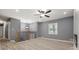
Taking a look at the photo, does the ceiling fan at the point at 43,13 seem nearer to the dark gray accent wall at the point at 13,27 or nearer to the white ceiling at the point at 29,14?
the white ceiling at the point at 29,14

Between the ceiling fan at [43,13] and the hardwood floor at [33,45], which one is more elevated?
the ceiling fan at [43,13]

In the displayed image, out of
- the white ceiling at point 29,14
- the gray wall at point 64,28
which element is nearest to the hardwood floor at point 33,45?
the gray wall at point 64,28

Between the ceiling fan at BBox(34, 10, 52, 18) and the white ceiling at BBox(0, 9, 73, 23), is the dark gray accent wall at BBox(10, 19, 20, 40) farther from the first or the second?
the ceiling fan at BBox(34, 10, 52, 18)

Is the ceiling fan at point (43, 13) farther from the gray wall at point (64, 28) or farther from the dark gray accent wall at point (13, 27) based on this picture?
the dark gray accent wall at point (13, 27)

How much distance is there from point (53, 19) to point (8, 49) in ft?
3.56

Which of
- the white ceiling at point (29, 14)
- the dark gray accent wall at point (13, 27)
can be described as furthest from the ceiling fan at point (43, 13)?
the dark gray accent wall at point (13, 27)

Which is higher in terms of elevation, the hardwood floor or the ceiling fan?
the ceiling fan

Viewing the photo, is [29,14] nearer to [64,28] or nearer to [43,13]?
[43,13]

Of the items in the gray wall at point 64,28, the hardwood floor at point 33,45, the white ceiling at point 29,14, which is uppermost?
the white ceiling at point 29,14

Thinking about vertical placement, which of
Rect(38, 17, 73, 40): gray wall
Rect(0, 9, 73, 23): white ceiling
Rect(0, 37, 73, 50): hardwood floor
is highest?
Rect(0, 9, 73, 23): white ceiling

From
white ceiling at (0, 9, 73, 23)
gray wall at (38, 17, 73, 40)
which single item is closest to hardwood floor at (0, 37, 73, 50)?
gray wall at (38, 17, 73, 40)

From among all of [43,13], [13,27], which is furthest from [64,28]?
[13,27]
